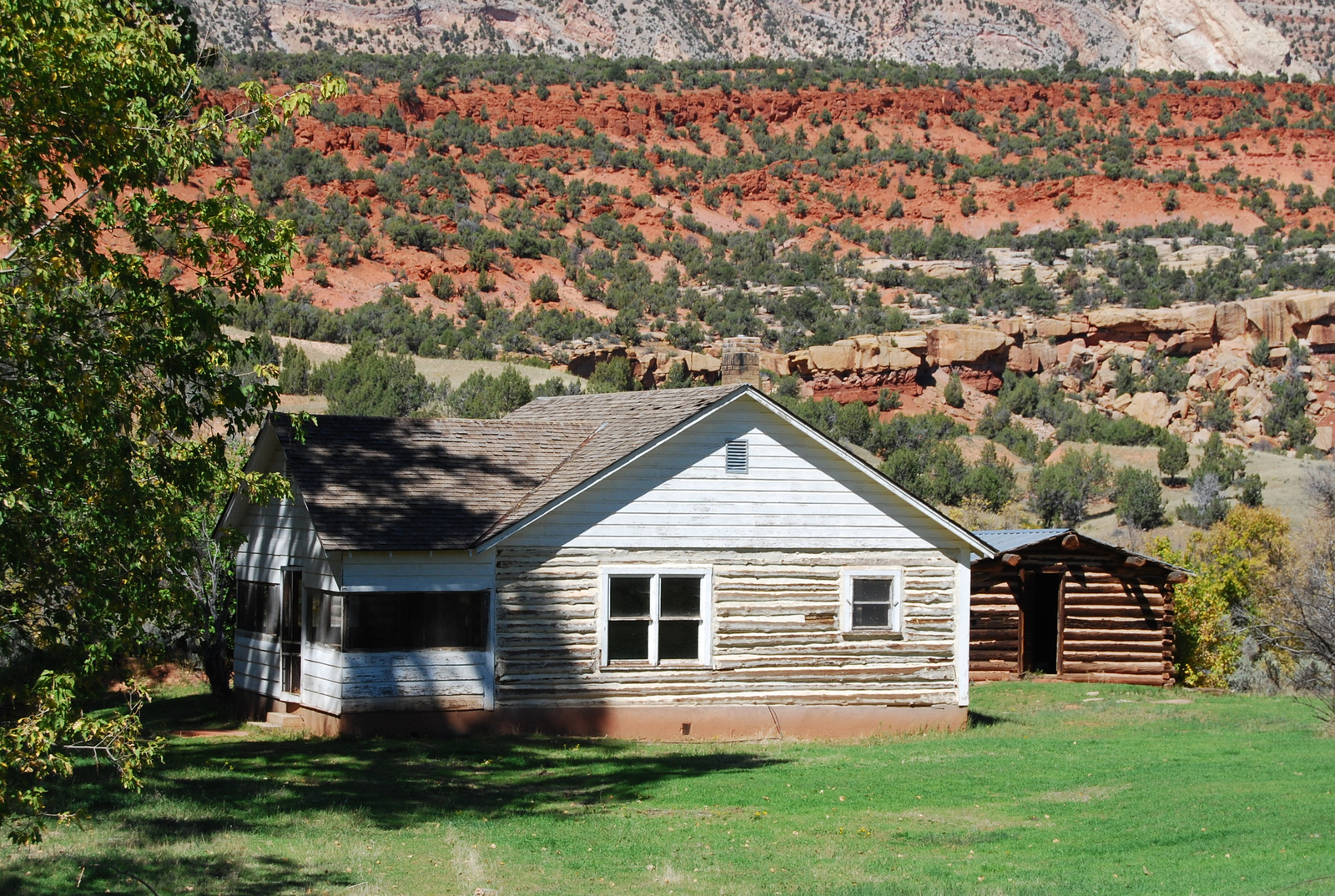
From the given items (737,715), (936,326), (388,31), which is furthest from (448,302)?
(388,31)

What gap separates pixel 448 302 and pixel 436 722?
52.3 m

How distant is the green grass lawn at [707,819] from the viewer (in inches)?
430

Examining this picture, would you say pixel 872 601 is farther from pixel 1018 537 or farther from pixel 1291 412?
pixel 1291 412

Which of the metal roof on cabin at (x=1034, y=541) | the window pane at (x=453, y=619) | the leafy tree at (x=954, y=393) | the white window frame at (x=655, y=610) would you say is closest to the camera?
the window pane at (x=453, y=619)

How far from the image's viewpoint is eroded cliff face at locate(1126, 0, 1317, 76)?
5335 inches

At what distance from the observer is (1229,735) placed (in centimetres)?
2039

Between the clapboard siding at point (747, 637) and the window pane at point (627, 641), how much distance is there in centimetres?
28

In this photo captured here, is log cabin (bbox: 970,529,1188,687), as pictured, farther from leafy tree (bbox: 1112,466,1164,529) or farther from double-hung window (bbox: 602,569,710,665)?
leafy tree (bbox: 1112,466,1164,529)

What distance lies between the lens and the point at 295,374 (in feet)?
163

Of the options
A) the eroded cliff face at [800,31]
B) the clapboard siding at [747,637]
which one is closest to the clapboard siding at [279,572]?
the clapboard siding at [747,637]

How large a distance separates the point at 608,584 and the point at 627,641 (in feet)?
3.10

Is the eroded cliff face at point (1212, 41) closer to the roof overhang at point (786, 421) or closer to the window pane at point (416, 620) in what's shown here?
the roof overhang at point (786, 421)

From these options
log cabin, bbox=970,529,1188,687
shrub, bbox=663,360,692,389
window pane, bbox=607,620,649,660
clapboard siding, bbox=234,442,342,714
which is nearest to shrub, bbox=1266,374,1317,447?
shrub, bbox=663,360,692,389

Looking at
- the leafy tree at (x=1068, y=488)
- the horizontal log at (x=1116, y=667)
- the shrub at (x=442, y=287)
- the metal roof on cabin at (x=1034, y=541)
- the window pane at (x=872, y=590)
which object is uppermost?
the shrub at (x=442, y=287)
